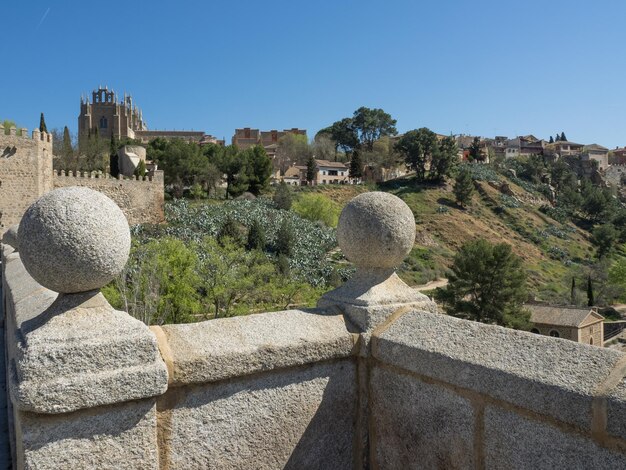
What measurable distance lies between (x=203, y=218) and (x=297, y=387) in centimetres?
3834

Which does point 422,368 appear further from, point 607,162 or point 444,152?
point 607,162

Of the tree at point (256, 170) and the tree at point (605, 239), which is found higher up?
the tree at point (256, 170)

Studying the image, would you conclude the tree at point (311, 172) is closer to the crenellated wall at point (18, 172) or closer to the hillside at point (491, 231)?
the hillside at point (491, 231)

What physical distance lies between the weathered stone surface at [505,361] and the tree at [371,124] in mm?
85384

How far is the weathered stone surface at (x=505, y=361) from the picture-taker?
2074mm

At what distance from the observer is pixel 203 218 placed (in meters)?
40.2

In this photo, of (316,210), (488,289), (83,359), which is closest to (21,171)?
(316,210)

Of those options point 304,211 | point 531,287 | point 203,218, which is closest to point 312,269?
point 203,218

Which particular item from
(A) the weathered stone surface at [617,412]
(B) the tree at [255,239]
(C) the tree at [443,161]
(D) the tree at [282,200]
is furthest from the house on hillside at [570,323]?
(C) the tree at [443,161]

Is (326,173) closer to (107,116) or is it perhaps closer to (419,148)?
(419,148)

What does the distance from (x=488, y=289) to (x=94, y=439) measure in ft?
103

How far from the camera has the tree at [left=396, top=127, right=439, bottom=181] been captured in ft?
226

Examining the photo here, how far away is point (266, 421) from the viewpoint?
2773 millimetres

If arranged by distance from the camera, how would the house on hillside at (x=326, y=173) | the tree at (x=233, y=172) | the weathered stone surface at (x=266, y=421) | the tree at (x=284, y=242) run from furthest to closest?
the house on hillside at (x=326, y=173)
the tree at (x=233, y=172)
the tree at (x=284, y=242)
the weathered stone surface at (x=266, y=421)
